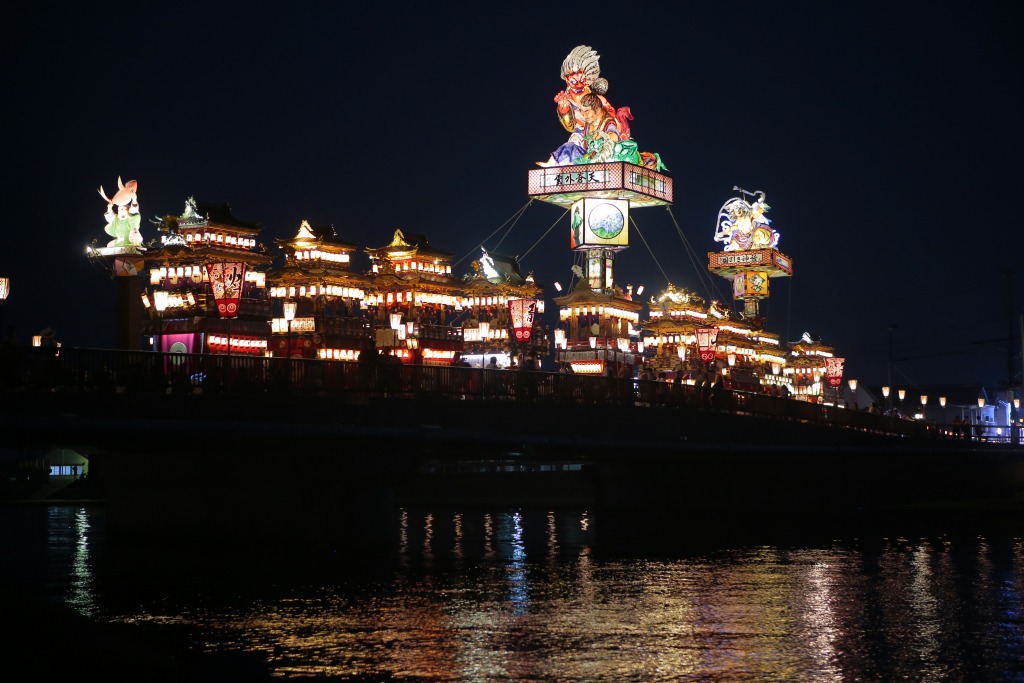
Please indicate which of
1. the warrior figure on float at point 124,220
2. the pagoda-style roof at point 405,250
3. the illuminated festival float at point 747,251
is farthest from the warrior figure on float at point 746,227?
the warrior figure on float at point 124,220

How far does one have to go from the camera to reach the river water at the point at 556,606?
63.0ft

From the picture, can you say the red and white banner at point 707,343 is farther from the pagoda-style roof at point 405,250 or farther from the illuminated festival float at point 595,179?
the pagoda-style roof at point 405,250

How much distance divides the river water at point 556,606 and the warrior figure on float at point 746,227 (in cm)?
9229

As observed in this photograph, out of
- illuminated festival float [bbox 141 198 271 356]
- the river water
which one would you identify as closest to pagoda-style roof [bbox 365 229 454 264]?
illuminated festival float [bbox 141 198 271 356]

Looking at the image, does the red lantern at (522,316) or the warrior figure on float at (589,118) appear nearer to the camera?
the red lantern at (522,316)

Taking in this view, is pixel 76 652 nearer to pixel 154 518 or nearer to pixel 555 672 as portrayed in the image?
pixel 555 672

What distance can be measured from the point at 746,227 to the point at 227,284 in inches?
3145

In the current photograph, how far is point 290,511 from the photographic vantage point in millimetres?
36062

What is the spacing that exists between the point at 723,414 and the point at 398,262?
42200 mm

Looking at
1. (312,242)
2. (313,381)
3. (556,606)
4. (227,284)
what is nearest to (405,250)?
(312,242)

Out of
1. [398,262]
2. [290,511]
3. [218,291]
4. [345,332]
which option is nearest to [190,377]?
[290,511]

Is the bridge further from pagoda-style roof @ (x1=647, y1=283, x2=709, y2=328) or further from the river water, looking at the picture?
pagoda-style roof @ (x1=647, y1=283, x2=709, y2=328)

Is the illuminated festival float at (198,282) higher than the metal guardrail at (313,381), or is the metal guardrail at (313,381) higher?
the illuminated festival float at (198,282)

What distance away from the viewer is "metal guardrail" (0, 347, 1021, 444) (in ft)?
95.5
